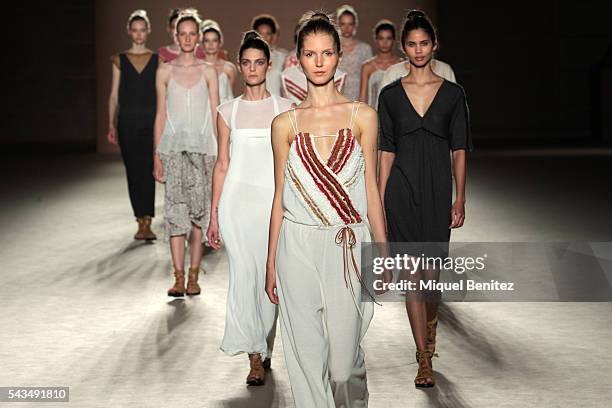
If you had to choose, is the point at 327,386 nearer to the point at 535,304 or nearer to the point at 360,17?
the point at 535,304

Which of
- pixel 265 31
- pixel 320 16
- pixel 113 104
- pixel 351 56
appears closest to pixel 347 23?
pixel 351 56

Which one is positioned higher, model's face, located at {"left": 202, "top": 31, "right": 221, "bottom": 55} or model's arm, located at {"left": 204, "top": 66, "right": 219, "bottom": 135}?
model's face, located at {"left": 202, "top": 31, "right": 221, "bottom": 55}

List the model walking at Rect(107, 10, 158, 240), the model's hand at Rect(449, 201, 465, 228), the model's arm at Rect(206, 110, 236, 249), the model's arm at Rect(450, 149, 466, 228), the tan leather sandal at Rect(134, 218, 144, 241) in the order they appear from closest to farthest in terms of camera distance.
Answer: the model's arm at Rect(450, 149, 466, 228)
the model's hand at Rect(449, 201, 465, 228)
the model's arm at Rect(206, 110, 236, 249)
the model walking at Rect(107, 10, 158, 240)
the tan leather sandal at Rect(134, 218, 144, 241)

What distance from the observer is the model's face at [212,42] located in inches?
373

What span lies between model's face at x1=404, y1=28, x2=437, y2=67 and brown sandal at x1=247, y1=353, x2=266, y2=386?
4.32 feet

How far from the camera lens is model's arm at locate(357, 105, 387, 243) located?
12.4ft

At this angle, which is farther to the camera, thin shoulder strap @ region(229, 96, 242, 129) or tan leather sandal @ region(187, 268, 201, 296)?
tan leather sandal @ region(187, 268, 201, 296)

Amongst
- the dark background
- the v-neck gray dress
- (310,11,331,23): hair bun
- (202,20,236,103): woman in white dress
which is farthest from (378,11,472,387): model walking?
the dark background

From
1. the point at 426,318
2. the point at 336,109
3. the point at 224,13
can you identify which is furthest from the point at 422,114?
the point at 224,13

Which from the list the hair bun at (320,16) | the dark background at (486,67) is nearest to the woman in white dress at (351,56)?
the hair bun at (320,16)

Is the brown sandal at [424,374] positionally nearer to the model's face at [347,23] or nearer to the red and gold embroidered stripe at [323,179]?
the red and gold embroidered stripe at [323,179]

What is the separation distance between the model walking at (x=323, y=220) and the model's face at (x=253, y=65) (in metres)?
1.56

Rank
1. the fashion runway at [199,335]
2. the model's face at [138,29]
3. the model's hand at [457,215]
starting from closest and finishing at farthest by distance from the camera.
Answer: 1. the fashion runway at [199,335]
2. the model's hand at [457,215]
3. the model's face at [138,29]

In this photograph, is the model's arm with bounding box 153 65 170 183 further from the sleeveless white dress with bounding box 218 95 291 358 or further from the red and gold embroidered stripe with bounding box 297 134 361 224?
the red and gold embroidered stripe with bounding box 297 134 361 224
